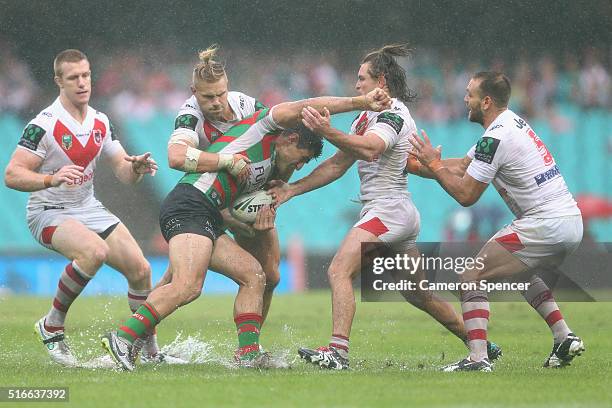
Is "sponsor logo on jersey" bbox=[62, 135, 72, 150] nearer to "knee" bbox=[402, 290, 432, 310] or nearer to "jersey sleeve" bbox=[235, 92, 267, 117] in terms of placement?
"jersey sleeve" bbox=[235, 92, 267, 117]

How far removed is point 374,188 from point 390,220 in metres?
0.32

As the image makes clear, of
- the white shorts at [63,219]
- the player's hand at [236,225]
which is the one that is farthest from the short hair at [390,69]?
the white shorts at [63,219]

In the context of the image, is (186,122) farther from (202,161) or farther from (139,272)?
(139,272)

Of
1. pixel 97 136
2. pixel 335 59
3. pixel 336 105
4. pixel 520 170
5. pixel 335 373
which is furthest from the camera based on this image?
pixel 335 59

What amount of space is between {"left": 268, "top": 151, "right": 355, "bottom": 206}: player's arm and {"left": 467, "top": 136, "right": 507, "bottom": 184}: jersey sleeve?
1.01m

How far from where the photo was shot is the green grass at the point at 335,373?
21.7 feet

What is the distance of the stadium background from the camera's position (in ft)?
69.2

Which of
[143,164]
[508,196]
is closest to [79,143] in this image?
[143,164]

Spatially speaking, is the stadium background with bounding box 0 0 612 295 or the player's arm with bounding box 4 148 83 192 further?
the stadium background with bounding box 0 0 612 295

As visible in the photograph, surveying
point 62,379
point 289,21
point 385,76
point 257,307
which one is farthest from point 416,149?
point 289,21

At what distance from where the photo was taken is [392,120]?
8523 mm

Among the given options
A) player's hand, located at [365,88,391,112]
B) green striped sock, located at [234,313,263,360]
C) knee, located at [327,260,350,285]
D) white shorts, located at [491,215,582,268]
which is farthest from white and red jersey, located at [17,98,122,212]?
white shorts, located at [491,215,582,268]

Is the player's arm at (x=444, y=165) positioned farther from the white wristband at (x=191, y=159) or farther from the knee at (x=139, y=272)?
the knee at (x=139, y=272)

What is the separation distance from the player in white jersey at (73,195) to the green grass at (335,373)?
624 mm
